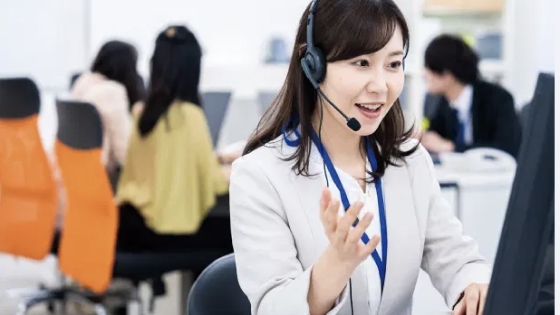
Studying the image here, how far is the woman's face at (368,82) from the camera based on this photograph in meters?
1.22

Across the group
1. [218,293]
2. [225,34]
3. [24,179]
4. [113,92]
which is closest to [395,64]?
[218,293]

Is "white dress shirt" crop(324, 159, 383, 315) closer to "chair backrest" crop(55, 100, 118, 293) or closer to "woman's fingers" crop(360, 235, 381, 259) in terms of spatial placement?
"woman's fingers" crop(360, 235, 381, 259)

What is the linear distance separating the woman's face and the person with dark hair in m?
2.31

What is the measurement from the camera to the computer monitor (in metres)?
0.77

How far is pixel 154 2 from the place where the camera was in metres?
5.56

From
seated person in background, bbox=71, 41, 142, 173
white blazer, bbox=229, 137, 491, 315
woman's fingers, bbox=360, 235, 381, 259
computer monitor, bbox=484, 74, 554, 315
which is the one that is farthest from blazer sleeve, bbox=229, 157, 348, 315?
seated person in background, bbox=71, 41, 142, 173

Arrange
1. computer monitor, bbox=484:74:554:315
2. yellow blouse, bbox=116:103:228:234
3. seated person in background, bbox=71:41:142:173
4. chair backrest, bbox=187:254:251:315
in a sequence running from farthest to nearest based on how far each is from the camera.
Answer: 1. seated person in background, bbox=71:41:142:173
2. yellow blouse, bbox=116:103:228:234
3. chair backrest, bbox=187:254:251:315
4. computer monitor, bbox=484:74:554:315

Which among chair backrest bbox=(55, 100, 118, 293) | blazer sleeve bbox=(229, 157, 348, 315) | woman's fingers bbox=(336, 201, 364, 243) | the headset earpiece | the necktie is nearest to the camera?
woman's fingers bbox=(336, 201, 364, 243)

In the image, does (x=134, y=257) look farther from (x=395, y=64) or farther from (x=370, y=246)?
(x=370, y=246)

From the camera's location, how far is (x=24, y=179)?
3.03 m

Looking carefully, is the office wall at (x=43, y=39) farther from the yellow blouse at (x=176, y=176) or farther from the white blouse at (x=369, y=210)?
the white blouse at (x=369, y=210)

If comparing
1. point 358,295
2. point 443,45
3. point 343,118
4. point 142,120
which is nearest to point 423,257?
point 358,295

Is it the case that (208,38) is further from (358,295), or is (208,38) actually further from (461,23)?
(358,295)

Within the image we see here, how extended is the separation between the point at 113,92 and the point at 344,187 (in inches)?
85.8
